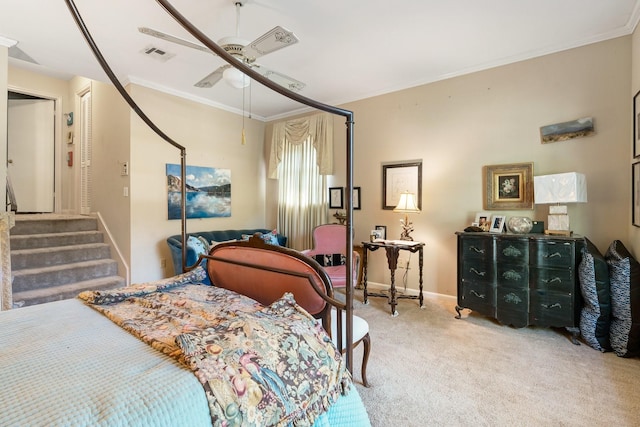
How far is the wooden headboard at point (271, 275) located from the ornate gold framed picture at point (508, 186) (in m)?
2.70

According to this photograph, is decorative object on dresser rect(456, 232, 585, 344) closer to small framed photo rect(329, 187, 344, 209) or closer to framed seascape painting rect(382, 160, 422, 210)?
framed seascape painting rect(382, 160, 422, 210)

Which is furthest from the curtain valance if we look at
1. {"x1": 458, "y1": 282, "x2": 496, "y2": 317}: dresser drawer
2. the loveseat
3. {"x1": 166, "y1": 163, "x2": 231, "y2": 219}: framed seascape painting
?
{"x1": 458, "y1": 282, "x2": 496, "y2": 317}: dresser drawer

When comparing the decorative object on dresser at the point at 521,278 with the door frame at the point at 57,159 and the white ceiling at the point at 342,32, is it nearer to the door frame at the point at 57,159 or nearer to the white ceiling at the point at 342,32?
the white ceiling at the point at 342,32

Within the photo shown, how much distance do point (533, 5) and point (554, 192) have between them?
1.58 meters

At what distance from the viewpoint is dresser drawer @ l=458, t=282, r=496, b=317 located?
9.84 feet

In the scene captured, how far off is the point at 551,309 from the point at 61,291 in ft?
16.5

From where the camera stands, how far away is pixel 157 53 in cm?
322

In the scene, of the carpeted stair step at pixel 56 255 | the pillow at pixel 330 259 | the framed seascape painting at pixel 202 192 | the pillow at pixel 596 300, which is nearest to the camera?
the pillow at pixel 596 300

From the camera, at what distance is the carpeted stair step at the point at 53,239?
378 centimetres

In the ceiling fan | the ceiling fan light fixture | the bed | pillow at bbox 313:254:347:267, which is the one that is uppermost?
the ceiling fan

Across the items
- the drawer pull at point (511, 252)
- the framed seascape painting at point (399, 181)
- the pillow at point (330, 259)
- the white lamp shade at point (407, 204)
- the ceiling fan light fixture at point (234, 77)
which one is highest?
the ceiling fan light fixture at point (234, 77)

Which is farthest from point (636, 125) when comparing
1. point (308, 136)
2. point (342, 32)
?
point (308, 136)

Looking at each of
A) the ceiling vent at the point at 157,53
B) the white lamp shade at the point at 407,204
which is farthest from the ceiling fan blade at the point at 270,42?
the white lamp shade at the point at 407,204

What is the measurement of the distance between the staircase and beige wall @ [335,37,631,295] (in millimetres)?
3560
